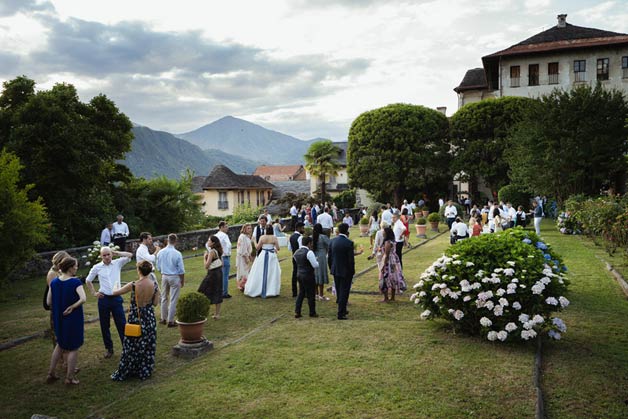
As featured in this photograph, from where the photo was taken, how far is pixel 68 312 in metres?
6.89

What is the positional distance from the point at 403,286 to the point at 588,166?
19625mm

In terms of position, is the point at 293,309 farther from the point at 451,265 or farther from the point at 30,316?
the point at 30,316

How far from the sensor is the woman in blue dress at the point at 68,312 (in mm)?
6926

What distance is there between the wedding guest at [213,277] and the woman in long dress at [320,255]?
8.17ft

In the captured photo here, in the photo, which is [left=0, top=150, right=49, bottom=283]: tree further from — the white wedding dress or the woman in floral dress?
the white wedding dress

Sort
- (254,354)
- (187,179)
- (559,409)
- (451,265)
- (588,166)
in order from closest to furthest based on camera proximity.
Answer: (559,409) → (254,354) → (451,265) → (588,166) → (187,179)

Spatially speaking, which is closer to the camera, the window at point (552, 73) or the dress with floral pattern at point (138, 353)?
the dress with floral pattern at point (138, 353)

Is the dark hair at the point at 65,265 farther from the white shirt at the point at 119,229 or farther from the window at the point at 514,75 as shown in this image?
the window at the point at 514,75

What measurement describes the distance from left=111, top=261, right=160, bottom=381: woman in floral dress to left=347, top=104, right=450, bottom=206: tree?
37739mm

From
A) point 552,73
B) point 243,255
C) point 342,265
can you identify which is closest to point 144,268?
point 342,265

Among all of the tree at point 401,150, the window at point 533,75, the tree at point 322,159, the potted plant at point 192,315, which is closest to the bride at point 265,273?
the potted plant at point 192,315

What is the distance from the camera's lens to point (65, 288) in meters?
6.95

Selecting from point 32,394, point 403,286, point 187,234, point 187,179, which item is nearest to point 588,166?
point 403,286

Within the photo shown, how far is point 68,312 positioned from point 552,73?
154 feet
